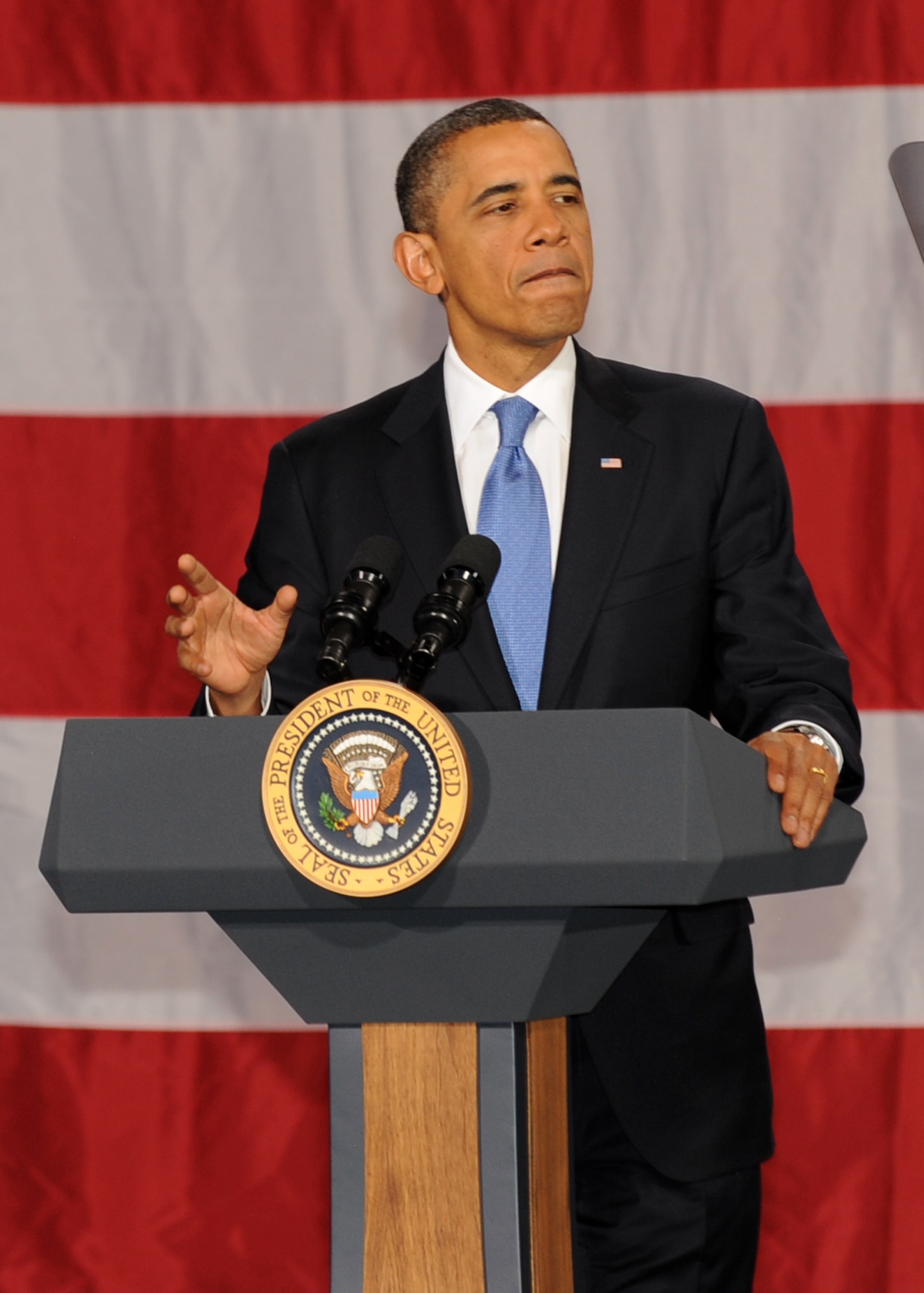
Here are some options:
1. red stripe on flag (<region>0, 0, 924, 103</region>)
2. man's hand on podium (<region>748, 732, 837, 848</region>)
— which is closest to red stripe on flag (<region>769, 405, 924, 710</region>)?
red stripe on flag (<region>0, 0, 924, 103</region>)

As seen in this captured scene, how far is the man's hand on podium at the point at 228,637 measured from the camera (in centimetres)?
123

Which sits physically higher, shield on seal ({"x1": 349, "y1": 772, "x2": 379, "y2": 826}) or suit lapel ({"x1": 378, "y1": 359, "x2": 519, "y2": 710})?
suit lapel ({"x1": 378, "y1": 359, "x2": 519, "y2": 710})

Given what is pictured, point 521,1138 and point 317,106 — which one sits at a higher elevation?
point 317,106

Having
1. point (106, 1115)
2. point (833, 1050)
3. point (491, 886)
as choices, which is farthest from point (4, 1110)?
point (491, 886)

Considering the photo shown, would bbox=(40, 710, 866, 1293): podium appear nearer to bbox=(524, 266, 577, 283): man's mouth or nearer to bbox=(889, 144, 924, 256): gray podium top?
bbox=(889, 144, 924, 256): gray podium top

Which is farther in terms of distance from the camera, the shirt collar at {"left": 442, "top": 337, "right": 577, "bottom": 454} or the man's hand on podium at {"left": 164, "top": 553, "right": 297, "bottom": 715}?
the shirt collar at {"left": 442, "top": 337, "right": 577, "bottom": 454}

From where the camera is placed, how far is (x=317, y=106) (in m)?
2.40

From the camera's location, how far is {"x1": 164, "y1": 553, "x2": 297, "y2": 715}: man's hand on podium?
1232mm

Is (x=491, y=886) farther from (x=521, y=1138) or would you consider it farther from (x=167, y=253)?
(x=167, y=253)

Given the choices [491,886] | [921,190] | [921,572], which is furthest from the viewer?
[921,572]

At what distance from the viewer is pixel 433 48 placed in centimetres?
238

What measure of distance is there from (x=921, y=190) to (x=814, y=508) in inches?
39.0

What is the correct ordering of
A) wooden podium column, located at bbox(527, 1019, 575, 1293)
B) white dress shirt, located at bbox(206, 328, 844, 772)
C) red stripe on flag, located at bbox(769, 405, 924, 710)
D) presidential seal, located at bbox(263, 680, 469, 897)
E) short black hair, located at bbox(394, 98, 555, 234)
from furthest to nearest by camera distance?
1. red stripe on flag, located at bbox(769, 405, 924, 710)
2. short black hair, located at bbox(394, 98, 555, 234)
3. white dress shirt, located at bbox(206, 328, 844, 772)
4. wooden podium column, located at bbox(527, 1019, 575, 1293)
5. presidential seal, located at bbox(263, 680, 469, 897)

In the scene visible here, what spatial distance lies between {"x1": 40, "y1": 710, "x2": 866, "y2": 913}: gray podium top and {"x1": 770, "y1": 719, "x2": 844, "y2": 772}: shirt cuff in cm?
A: 23
